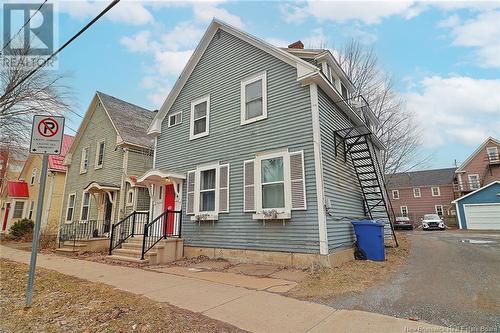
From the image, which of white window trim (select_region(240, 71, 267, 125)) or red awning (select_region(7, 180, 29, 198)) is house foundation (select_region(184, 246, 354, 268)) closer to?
white window trim (select_region(240, 71, 267, 125))

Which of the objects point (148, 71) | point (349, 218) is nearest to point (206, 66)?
point (148, 71)

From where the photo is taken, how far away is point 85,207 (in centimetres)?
1551

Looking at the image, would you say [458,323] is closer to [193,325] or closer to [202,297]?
[193,325]

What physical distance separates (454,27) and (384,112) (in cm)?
1234

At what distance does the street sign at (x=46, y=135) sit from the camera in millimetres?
4633

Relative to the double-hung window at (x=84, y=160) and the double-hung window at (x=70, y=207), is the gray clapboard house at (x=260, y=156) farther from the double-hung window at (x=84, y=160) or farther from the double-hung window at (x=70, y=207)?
the double-hung window at (x=70, y=207)

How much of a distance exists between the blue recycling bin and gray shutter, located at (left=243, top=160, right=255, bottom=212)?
3167 mm

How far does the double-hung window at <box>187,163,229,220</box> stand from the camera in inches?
364

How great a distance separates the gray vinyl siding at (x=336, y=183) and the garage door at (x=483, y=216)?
875 inches

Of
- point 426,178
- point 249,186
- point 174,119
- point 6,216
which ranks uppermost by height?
point 426,178

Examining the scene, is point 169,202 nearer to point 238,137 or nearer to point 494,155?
point 238,137

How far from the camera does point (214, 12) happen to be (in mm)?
10734

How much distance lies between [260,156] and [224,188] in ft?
5.57

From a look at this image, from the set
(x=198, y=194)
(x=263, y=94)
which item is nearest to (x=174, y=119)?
(x=198, y=194)
